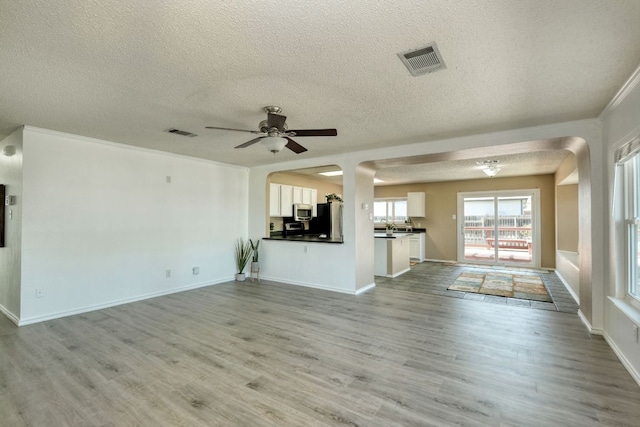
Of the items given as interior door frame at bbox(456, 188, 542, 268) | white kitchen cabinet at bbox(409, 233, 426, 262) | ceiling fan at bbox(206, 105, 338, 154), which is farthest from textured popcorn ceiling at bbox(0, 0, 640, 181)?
white kitchen cabinet at bbox(409, 233, 426, 262)

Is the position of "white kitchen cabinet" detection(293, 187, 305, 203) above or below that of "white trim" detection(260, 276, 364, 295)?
above

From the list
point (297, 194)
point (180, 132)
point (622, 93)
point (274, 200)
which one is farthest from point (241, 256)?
point (622, 93)

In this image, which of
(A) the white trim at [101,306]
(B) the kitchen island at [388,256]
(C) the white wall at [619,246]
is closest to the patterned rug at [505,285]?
(B) the kitchen island at [388,256]

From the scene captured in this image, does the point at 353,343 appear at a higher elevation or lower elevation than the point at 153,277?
lower

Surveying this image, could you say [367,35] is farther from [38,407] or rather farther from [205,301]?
[205,301]

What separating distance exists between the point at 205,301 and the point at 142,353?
1.85 metres

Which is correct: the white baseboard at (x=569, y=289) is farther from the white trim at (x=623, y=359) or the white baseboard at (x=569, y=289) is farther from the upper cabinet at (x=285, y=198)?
the upper cabinet at (x=285, y=198)

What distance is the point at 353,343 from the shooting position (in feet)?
10.6

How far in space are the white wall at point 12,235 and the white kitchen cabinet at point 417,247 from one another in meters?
8.43

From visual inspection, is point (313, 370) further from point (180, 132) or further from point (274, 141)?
point (180, 132)

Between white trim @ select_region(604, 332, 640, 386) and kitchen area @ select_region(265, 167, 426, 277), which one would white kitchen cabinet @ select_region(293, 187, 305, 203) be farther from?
white trim @ select_region(604, 332, 640, 386)

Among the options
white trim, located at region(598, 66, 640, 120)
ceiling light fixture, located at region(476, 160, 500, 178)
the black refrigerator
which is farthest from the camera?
the black refrigerator

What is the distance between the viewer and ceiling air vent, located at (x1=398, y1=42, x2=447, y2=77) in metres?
2.09

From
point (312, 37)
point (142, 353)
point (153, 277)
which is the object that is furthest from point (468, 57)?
point (153, 277)
